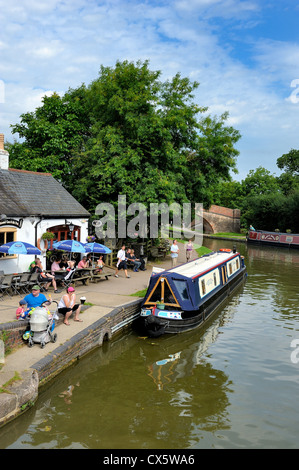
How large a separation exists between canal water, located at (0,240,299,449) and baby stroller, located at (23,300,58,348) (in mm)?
910

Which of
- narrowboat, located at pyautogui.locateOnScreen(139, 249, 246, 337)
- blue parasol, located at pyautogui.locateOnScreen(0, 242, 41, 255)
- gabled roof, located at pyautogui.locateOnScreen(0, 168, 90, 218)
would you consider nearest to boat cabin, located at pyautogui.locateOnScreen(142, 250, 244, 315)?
narrowboat, located at pyautogui.locateOnScreen(139, 249, 246, 337)

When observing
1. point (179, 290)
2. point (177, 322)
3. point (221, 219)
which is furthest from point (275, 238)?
point (177, 322)

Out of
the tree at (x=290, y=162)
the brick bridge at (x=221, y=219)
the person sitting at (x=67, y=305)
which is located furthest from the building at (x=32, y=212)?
the tree at (x=290, y=162)

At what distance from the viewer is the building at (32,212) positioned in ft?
46.7

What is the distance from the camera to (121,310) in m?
11.8

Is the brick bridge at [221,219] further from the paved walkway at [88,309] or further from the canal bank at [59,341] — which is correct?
the canal bank at [59,341]

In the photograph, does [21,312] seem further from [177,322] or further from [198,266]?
[198,266]

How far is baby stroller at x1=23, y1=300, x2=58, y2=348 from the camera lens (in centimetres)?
885

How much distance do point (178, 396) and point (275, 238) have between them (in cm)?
3604

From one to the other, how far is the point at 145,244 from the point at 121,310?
10.2m

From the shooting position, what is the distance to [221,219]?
2186 inches

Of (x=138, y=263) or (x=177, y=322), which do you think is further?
(x=138, y=263)
